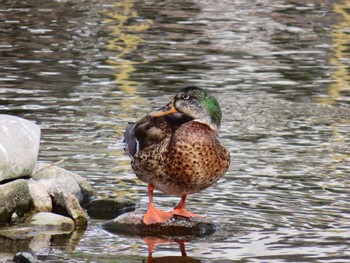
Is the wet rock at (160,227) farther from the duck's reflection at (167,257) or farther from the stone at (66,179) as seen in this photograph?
the stone at (66,179)

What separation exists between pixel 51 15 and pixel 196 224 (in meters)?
13.7

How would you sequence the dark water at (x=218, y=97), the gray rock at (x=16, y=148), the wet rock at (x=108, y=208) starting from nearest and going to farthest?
the dark water at (x=218, y=97) < the gray rock at (x=16, y=148) < the wet rock at (x=108, y=208)

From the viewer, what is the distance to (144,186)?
9570 millimetres

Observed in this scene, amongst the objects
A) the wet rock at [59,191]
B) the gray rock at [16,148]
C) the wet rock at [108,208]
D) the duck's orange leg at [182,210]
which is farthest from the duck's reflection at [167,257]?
the gray rock at [16,148]

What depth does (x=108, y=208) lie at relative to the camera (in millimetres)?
8812

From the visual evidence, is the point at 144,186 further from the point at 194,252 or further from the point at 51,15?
the point at 51,15

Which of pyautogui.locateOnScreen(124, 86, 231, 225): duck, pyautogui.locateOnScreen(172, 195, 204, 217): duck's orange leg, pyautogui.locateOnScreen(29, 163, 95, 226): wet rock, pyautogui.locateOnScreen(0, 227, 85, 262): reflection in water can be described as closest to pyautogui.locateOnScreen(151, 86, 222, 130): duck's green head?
pyautogui.locateOnScreen(124, 86, 231, 225): duck

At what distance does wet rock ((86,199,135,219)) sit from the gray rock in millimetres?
527

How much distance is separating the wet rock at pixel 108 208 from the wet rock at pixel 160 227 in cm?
34

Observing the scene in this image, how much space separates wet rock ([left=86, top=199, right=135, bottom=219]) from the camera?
8742 mm

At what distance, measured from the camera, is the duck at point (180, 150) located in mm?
8141

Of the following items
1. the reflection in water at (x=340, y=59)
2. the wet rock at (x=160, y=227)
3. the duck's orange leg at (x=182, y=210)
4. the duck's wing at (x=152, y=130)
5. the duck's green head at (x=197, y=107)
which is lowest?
the reflection in water at (x=340, y=59)

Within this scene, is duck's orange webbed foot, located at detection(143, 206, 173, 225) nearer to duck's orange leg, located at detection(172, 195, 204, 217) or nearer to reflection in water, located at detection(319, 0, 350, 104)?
duck's orange leg, located at detection(172, 195, 204, 217)

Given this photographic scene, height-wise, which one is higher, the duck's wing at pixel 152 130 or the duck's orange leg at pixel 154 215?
the duck's wing at pixel 152 130
